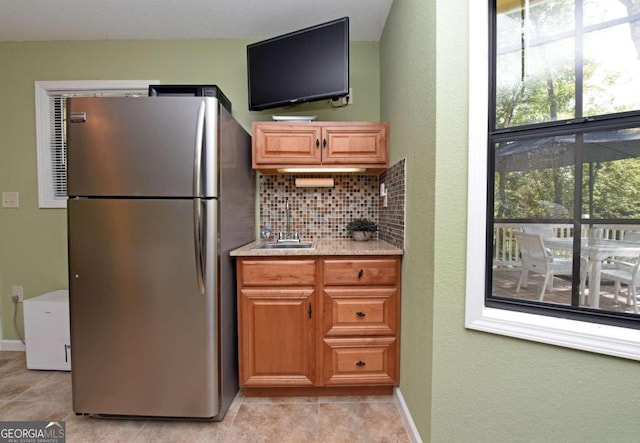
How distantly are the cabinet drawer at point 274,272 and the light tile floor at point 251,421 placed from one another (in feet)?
2.48

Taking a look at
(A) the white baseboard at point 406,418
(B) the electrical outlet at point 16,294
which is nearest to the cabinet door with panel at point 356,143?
(A) the white baseboard at point 406,418

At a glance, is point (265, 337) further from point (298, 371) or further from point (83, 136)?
point (83, 136)

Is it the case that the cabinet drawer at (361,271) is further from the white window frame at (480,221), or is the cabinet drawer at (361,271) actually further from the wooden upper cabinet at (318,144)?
the wooden upper cabinet at (318,144)

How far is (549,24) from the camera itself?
3.62ft

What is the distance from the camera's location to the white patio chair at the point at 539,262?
1.10m

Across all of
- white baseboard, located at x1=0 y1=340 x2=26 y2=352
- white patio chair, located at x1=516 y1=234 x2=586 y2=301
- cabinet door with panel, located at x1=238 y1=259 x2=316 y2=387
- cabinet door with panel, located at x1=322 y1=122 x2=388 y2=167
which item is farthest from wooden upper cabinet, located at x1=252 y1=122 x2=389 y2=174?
white baseboard, located at x1=0 y1=340 x2=26 y2=352

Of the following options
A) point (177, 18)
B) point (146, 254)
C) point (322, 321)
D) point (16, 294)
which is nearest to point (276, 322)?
point (322, 321)

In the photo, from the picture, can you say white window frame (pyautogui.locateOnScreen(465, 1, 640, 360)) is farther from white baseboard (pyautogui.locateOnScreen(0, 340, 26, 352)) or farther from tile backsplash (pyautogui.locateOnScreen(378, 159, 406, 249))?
white baseboard (pyautogui.locateOnScreen(0, 340, 26, 352))

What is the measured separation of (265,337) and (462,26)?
6.15ft

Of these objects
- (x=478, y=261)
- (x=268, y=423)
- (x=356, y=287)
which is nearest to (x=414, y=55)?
(x=478, y=261)

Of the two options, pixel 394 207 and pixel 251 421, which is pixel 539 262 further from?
pixel 251 421

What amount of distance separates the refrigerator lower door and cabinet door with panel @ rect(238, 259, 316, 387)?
0.77ft

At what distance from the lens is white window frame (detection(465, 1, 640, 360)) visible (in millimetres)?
1072

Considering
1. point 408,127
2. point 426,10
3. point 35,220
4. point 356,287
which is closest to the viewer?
point 426,10
